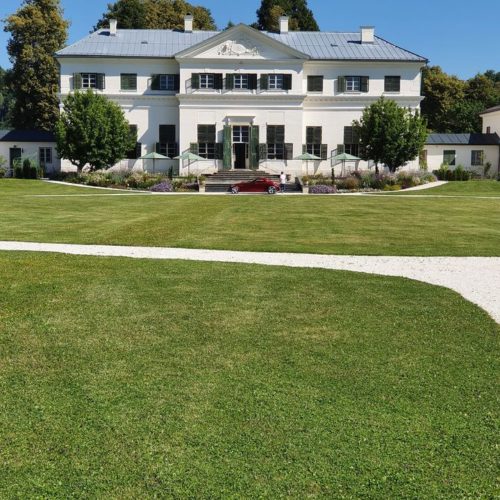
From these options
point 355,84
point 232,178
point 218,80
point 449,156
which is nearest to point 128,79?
point 218,80

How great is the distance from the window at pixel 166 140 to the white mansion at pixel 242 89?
8 cm

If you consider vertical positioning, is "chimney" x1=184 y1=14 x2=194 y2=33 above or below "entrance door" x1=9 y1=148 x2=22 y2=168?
above

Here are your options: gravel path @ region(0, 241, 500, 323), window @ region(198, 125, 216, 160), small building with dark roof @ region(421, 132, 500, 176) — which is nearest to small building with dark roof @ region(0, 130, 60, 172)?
window @ region(198, 125, 216, 160)

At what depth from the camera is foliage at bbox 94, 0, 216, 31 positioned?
2443 inches

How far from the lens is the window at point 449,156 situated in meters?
51.5

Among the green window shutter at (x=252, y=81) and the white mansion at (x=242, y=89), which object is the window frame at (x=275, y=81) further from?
the green window shutter at (x=252, y=81)

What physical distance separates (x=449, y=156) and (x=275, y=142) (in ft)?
52.6

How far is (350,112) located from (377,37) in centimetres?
766

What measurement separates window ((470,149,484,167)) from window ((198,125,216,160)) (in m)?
23.0

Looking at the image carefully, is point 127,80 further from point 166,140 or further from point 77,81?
point 166,140

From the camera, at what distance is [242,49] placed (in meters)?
45.9

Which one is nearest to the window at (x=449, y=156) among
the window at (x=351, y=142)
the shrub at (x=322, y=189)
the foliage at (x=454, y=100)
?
the window at (x=351, y=142)

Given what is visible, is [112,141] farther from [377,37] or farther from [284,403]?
[284,403]

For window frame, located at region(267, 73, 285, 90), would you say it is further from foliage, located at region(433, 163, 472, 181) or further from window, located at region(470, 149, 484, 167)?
window, located at region(470, 149, 484, 167)
